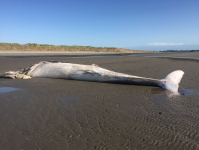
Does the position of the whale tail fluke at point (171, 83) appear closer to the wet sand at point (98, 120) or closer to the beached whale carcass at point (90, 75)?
the beached whale carcass at point (90, 75)

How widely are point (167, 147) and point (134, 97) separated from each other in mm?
1936

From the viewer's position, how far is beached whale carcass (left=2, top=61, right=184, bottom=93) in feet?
15.1

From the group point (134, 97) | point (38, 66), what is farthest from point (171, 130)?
point (38, 66)

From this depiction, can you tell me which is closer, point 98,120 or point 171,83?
point 98,120

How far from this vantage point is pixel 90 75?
5.44 meters

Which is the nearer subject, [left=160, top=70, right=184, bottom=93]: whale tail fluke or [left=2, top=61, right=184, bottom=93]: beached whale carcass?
[left=160, top=70, right=184, bottom=93]: whale tail fluke

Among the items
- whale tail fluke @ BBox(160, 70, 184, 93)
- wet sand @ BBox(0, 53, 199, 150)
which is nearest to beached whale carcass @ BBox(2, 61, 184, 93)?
whale tail fluke @ BBox(160, 70, 184, 93)

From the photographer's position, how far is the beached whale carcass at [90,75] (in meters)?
4.59

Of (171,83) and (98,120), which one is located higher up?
(171,83)

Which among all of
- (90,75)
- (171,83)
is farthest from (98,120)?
(171,83)

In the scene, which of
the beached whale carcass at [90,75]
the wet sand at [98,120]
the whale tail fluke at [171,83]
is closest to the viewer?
the wet sand at [98,120]

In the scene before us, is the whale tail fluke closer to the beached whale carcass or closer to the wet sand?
the beached whale carcass

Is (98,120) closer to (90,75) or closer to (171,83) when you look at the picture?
(90,75)

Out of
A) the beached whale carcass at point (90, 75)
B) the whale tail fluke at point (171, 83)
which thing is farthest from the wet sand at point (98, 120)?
the beached whale carcass at point (90, 75)
